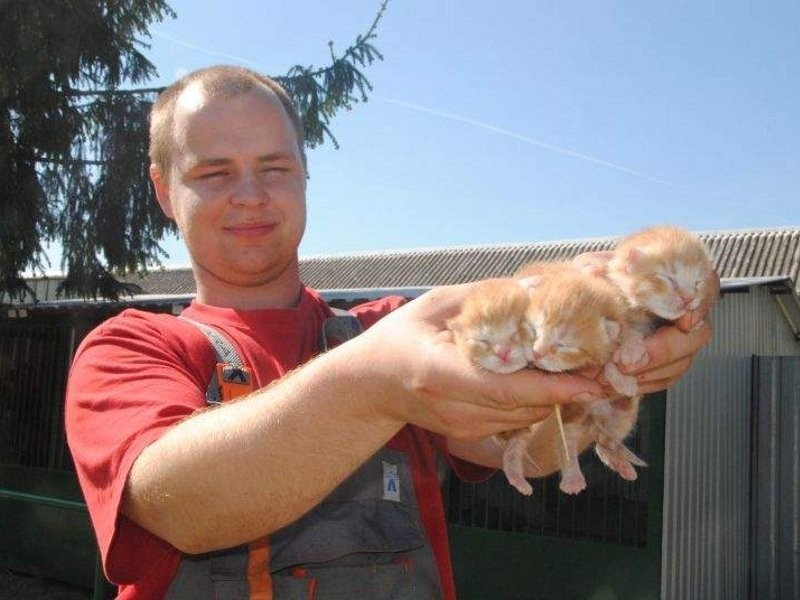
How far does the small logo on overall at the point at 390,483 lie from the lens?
2102mm

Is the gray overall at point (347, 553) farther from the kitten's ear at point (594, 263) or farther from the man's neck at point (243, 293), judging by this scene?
the kitten's ear at point (594, 263)

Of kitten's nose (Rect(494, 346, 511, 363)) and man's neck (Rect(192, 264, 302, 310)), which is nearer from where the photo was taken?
kitten's nose (Rect(494, 346, 511, 363))

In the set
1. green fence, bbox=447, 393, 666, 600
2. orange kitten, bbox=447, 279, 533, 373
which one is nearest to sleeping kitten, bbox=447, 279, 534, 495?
orange kitten, bbox=447, 279, 533, 373

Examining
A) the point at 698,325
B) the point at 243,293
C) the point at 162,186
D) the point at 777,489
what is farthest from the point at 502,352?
the point at 777,489

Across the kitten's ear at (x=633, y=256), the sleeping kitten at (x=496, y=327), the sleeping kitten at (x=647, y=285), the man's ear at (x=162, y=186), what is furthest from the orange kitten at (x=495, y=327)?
the man's ear at (x=162, y=186)

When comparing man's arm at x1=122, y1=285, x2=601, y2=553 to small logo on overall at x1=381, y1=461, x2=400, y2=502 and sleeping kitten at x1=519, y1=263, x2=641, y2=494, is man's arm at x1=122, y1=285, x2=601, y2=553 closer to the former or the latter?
sleeping kitten at x1=519, y1=263, x2=641, y2=494

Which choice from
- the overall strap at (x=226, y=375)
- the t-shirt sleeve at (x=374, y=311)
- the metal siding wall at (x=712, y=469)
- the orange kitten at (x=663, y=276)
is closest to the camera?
the orange kitten at (x=663, y=276)

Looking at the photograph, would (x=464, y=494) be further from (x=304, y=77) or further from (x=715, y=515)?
(x=304, y=77)

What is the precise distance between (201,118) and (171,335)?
2.04ft

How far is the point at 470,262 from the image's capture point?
2986 cm

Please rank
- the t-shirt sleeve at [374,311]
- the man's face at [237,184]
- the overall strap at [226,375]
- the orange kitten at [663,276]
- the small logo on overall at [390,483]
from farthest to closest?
the t-shirt sleeve at [374,311] → the man's face at [237,184] → the small logo on overall at [390,483] → the overall strap at [226,375] → the orange kitten at [663,276]

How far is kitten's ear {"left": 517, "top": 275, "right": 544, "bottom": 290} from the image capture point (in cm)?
180

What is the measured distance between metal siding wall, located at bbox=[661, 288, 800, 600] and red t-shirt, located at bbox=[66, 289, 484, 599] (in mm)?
5700

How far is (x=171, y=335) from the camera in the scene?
2088 mm
